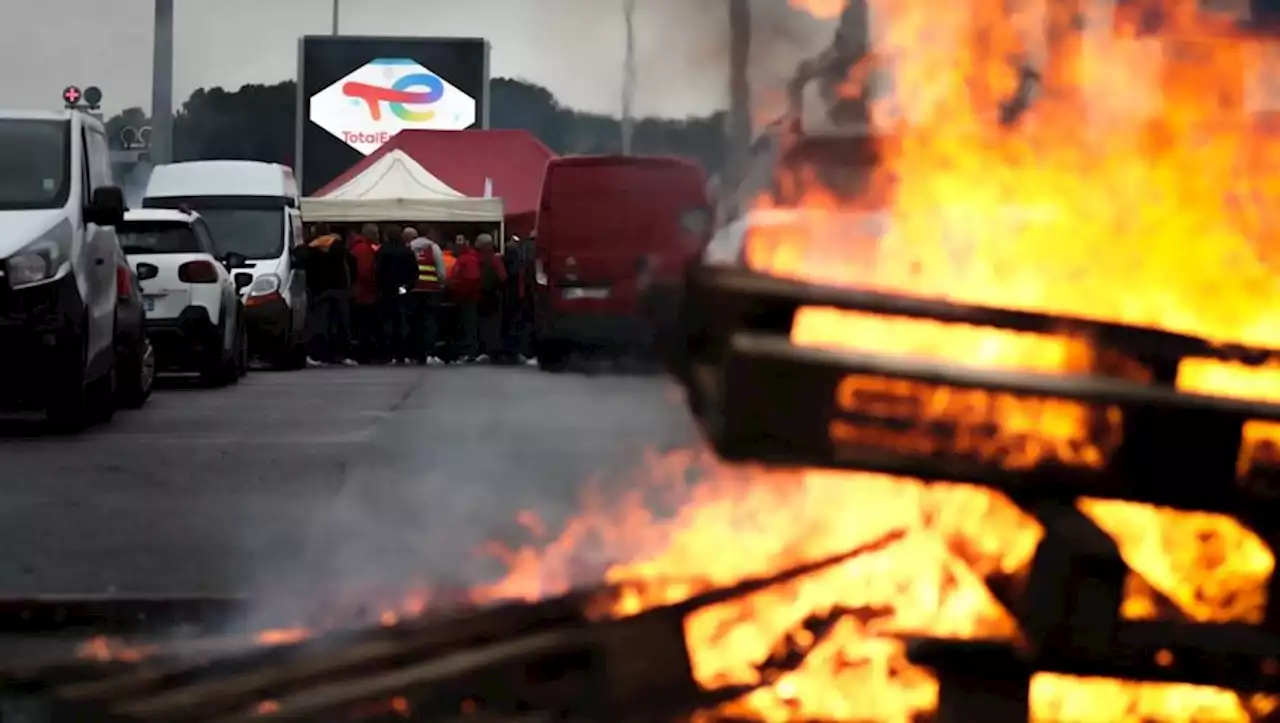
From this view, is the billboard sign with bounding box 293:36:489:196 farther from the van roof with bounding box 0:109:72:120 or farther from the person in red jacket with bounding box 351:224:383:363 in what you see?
the van roof with bounding box 0:109:72:120

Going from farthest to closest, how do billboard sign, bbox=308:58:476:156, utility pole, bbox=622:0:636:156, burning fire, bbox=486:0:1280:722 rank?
billboard sign, bbox=308:58:476:156
utility pole, bbox=622:0:636:156
burning fire, bbox=486:0:1280:722

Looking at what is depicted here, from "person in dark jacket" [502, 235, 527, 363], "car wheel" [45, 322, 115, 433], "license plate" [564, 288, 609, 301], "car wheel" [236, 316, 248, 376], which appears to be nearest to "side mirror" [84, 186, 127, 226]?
"car wheel" [45, 322, 115, 433]

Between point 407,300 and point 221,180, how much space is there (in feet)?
10.8

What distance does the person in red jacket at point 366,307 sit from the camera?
2406 centimetres

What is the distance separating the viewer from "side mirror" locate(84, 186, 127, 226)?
12508mm

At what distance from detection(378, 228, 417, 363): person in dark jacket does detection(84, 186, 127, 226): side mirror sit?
1081 centimetres

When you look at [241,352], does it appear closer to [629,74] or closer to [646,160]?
[646,160]

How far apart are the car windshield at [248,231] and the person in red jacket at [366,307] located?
37.7 inches

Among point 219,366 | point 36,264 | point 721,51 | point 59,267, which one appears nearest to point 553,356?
point 219,366

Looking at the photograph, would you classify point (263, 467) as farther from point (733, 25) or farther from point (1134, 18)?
point (1134, 18)

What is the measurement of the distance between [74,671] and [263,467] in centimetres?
538

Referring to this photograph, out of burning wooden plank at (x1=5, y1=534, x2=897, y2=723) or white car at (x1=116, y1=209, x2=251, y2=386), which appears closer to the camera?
burning wooden plank at (x1=5, y1=534, x2=897, y2=723)

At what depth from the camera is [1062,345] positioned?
389cm

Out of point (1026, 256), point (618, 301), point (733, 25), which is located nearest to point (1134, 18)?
point (1026, 256)
